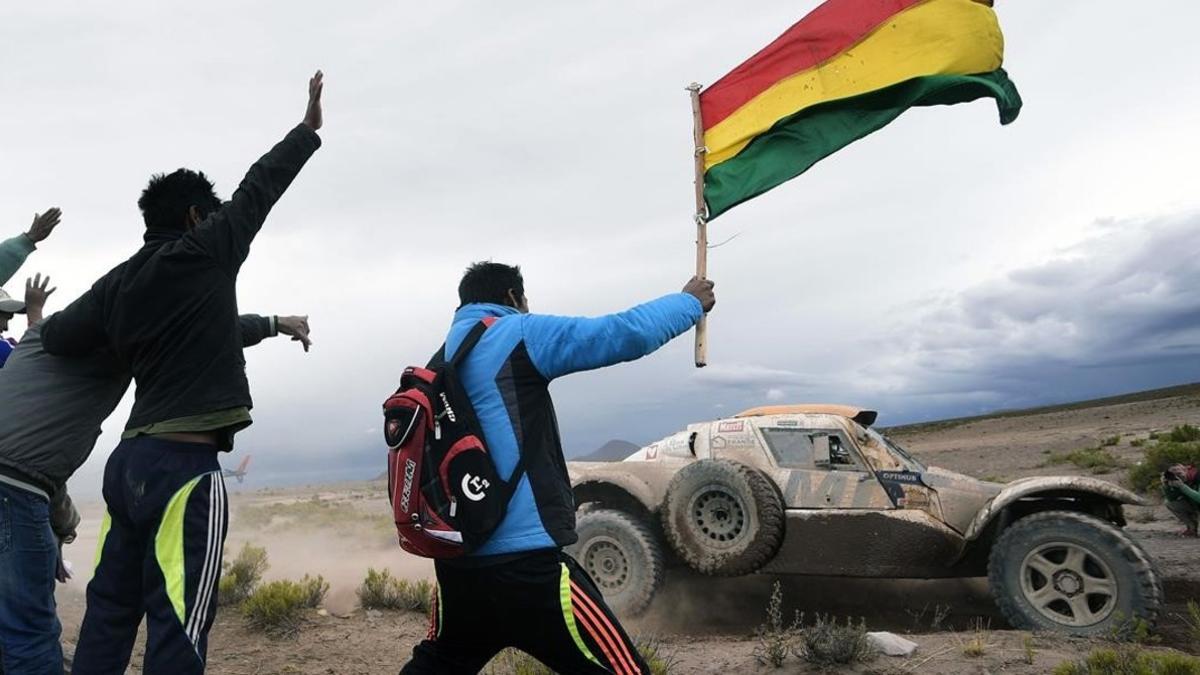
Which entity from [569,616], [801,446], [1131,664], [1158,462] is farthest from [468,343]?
[1158,462]

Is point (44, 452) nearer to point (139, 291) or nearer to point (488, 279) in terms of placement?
point (139, 291)

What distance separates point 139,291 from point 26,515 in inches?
50.6

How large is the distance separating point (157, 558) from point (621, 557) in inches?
200

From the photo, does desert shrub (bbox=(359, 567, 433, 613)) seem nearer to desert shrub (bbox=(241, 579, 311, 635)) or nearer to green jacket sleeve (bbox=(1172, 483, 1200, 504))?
desert shrub (bbox=(241, 579, 311, 635))

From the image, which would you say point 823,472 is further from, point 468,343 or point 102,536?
point 102,536

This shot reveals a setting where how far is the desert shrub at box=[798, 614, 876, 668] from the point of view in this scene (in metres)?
4.68

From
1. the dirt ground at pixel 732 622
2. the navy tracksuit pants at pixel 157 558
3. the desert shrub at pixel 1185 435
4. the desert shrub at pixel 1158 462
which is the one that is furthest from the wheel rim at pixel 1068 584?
the desert shrub at pixel 1185 435

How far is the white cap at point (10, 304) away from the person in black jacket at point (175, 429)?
1595 millimetres

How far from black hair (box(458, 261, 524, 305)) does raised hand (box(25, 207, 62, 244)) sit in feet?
8.12

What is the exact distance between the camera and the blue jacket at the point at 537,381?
2.49 meters

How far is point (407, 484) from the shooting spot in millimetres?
2531

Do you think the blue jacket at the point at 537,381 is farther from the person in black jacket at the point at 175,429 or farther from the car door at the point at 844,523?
the car door at the point at 844,523

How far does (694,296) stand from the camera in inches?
115

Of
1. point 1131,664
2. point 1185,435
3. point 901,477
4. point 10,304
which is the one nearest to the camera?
point 10,304
